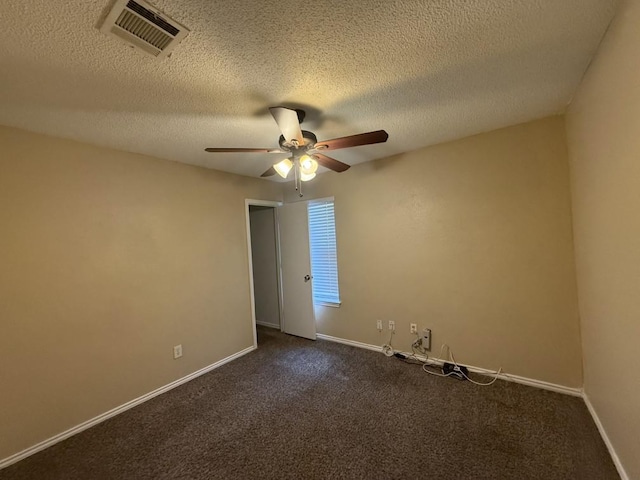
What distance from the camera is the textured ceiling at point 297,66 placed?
1159 millimetres

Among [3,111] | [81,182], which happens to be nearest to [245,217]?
[81,182]

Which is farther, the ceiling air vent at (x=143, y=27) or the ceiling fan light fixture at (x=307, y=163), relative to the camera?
the ceiling fan light fixture at (x=307, y=163)

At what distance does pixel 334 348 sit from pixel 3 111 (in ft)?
12.0

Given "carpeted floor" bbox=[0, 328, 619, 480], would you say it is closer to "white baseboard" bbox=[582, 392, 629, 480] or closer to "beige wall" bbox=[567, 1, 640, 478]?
"white baseboard" bbox=[582, 392, 629, 480]

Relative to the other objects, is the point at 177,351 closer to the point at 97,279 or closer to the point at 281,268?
the point at 97,279

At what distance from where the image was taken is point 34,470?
5.92 ft

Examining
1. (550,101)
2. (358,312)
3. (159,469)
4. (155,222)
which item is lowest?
(159,469)

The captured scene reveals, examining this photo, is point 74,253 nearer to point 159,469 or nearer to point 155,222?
point 155,222

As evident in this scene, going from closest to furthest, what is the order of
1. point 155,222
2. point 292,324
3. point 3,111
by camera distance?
point 3,111 < point 155,222 < point 292,324

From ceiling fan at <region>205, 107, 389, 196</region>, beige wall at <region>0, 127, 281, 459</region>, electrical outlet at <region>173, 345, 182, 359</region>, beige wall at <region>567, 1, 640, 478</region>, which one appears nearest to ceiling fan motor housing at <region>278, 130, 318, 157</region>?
ceiling fan at <region>205, 107, 389, 196</region>

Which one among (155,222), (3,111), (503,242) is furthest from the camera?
(155,222)

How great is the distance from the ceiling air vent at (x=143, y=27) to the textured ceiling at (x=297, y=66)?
0.04 metres

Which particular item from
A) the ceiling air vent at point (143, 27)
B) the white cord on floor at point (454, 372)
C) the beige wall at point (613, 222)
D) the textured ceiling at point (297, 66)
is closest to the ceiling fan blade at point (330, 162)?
the textured ceiling at point (297, 66)

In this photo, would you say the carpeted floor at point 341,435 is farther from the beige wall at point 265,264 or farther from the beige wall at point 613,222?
the beige wall at point 265,264
